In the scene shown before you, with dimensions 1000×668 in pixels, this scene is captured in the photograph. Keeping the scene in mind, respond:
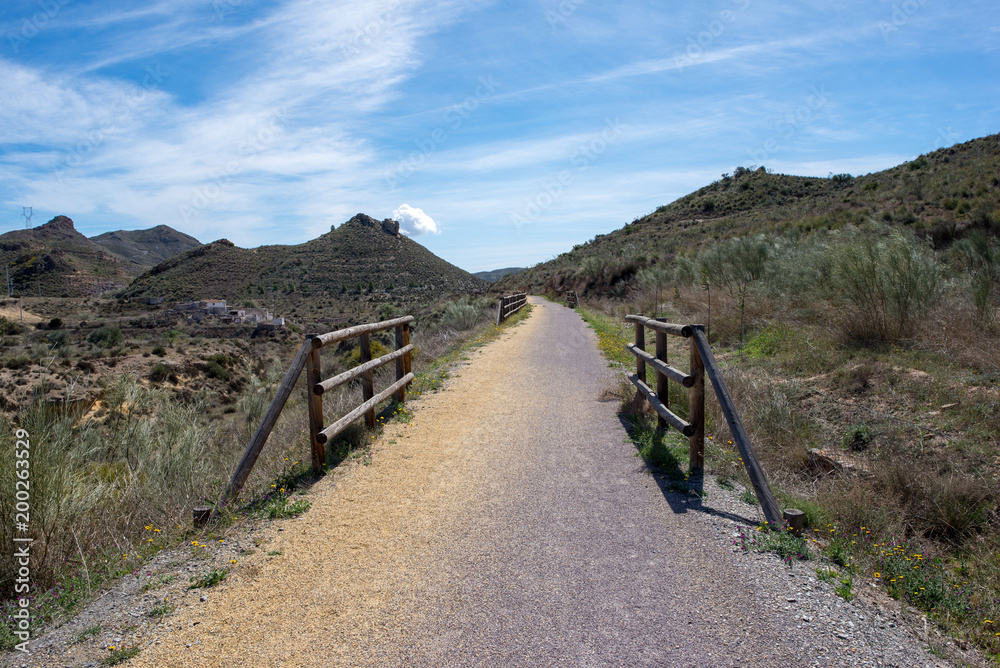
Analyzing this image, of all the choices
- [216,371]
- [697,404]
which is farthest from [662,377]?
[216,371]

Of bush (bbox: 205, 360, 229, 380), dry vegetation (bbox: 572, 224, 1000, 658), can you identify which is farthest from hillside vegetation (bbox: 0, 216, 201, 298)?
Answer: dry vegetation (bbox: 572, 224, 1000, 658)

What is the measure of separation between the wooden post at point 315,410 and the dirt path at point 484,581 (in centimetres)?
28

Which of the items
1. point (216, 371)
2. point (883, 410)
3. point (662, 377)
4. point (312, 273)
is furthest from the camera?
point (312, 273)

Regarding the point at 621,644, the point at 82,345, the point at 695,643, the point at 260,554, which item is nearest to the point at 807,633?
the point at 695,643

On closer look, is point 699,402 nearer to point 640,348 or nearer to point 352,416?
point 640,348

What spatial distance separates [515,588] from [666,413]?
2944 millimetres

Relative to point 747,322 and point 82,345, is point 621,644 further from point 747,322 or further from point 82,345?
point 82,345

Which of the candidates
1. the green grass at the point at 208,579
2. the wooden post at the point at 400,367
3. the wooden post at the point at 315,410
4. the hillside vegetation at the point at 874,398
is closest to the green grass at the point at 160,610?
the green grass at the point at 208,579

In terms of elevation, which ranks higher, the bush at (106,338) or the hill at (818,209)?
the hill at (818,209)

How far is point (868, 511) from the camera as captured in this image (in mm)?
4398

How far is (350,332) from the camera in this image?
5891 mm

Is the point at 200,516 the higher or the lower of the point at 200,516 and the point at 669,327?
the lower

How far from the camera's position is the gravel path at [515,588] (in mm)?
2668

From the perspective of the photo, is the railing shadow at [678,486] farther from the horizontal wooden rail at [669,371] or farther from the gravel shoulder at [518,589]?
the horizontal wooden rail at [669,371]
